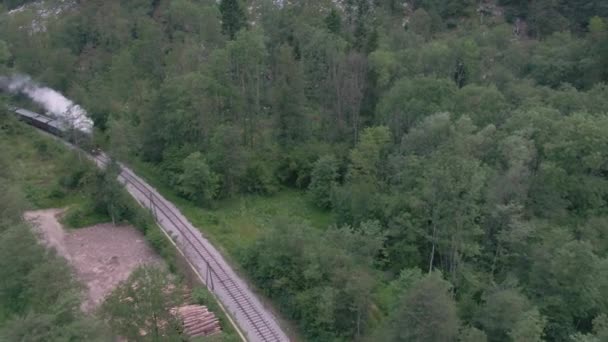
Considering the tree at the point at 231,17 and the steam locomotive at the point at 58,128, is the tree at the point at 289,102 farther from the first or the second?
the steam locomotive at the point at 58,128

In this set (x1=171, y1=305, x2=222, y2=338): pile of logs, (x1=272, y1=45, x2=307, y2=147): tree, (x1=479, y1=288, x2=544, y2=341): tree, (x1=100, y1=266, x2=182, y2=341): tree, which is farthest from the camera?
(x1=272, y1=45, x2=307, y2=147): tree

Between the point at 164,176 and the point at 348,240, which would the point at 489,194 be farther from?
the point at 164,176

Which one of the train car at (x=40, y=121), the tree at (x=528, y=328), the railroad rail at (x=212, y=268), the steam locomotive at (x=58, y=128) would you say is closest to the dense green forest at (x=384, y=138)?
the tree at (x=528, y=328)

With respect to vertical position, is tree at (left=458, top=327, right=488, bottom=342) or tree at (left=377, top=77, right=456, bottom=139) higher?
tree at (left=377, top=77, right=456, bottom=139)

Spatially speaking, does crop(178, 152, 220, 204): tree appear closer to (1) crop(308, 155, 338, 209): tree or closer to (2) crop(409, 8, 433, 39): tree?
(1) crop(308, 155, 338, 209): tree

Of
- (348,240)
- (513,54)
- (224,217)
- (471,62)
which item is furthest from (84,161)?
(513,54)

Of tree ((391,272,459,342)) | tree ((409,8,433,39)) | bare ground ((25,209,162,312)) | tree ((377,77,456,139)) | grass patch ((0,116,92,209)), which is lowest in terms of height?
bare ground ((25,209,162,312))

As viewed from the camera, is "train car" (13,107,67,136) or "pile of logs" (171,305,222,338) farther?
"train car" (13,107,67,136)

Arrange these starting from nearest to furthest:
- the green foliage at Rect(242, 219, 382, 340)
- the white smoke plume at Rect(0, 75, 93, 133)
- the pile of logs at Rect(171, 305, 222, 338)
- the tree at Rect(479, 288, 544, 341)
Answer: the tree at Rect(479, 288, 544, 341)
the green foliage at Rect(242, 219, 382, 340)
the pile of logs at Rect(171, 305, 222, 338)
the white smoke plume at Rect(0, 75, 93, 133)

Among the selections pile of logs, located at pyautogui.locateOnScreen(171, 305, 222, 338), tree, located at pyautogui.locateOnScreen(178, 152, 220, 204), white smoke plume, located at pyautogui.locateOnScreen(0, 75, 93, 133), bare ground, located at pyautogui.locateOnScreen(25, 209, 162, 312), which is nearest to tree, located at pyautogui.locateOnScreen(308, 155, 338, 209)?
tree, located at pyautogui.locateOnScreen(178, 152, 220, 204)
